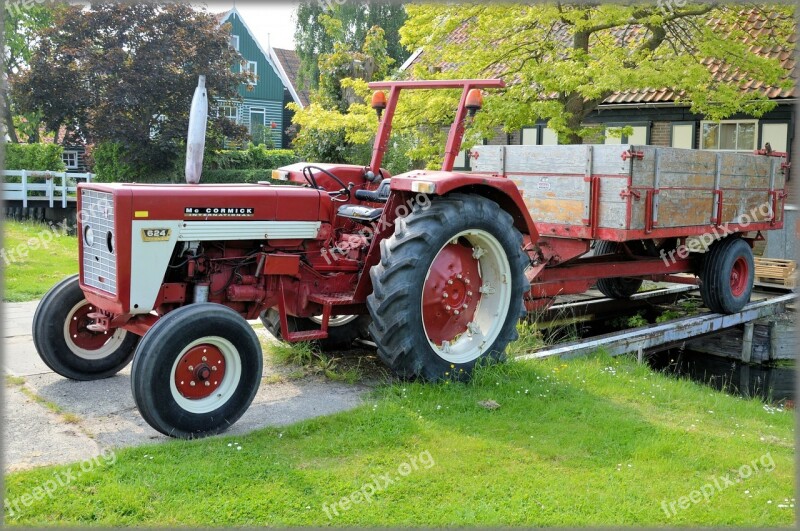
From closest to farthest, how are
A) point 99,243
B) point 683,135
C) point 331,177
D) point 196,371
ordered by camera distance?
point 196,371 → point 99,243 → point 331,177 → point 683,135

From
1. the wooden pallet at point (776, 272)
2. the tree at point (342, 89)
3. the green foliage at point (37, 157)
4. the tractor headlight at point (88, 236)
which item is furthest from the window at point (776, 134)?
the green foliage at point (37, 157)

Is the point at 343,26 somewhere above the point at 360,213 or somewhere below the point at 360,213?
above

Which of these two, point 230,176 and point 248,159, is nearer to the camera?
point 230,176

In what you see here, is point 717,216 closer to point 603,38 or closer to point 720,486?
point 603,38

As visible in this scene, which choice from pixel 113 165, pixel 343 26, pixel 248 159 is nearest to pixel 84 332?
pixel 113 165

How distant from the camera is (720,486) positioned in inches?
172

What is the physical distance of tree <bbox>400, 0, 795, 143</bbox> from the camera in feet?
33.1

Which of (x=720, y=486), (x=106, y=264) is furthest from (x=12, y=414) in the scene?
(x=720, y=486)

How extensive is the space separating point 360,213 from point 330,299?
70 cm

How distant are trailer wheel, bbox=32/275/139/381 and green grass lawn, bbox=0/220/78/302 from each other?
3.32 m

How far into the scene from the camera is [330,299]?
5949mm

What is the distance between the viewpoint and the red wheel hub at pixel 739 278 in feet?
32.0

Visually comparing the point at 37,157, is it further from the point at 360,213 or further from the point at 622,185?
the point at 622,185

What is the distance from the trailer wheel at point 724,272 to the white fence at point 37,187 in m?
16.0
